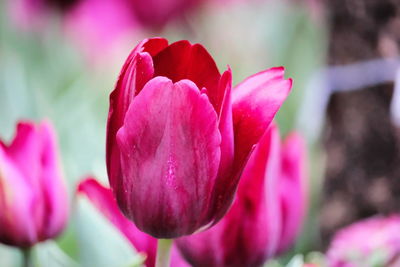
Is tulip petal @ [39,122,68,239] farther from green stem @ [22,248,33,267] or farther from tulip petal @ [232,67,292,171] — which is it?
tulip petal @ [232,67,292,171]

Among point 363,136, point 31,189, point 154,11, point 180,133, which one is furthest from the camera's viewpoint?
point 154,11

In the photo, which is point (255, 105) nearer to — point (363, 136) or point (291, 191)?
point (291, 191)

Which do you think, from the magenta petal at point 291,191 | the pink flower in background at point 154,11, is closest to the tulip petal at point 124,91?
the magenta petal at point 291,191

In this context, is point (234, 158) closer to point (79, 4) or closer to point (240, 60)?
point (240, 60)

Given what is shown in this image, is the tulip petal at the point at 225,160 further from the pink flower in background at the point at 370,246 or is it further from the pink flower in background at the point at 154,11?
the pink flower in background at the point at 154,11

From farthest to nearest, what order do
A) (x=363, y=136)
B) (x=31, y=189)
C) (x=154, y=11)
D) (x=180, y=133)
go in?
(x=154, y=11) < (x=363, y=136) < (x=31, y=189) < (x=180, y=133)

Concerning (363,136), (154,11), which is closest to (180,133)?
(363,136)

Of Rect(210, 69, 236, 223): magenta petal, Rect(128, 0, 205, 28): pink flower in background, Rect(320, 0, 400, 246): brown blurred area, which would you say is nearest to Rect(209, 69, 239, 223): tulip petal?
Rect(210, 69, 236, 223): magenta petal
